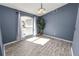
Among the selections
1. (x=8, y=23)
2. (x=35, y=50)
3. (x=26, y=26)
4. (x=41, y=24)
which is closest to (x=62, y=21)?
(x=41, y=24)

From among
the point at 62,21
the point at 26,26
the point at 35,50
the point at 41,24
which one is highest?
the point at 62,21

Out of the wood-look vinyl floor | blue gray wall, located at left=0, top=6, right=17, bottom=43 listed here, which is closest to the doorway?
blue gray wall, located at left=0, top=6, right=17, bottom=43

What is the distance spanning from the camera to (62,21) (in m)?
4.89

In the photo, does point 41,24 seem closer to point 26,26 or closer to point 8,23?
point 26,26

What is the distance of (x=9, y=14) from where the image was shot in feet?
12.5

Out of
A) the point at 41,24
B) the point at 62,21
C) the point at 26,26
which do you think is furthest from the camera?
the point at 41,24

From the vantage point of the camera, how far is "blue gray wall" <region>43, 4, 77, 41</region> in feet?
14.4

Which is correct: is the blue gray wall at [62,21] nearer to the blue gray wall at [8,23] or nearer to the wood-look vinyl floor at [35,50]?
the wood-look vinyl floor at [35,50]

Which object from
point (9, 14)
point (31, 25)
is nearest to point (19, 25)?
point (9, 14)

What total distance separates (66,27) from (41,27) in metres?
1.70

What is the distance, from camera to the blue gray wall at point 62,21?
173 inches

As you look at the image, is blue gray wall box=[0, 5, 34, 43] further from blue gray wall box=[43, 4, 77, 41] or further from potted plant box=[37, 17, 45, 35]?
blue gray wall box=[43, 4, 77, 41]

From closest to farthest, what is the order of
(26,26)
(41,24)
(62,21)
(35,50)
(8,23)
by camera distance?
(35,50)
(8,23)
(62,21)
(26,26)
(41,24)

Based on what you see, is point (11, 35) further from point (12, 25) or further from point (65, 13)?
point (65, 13)
